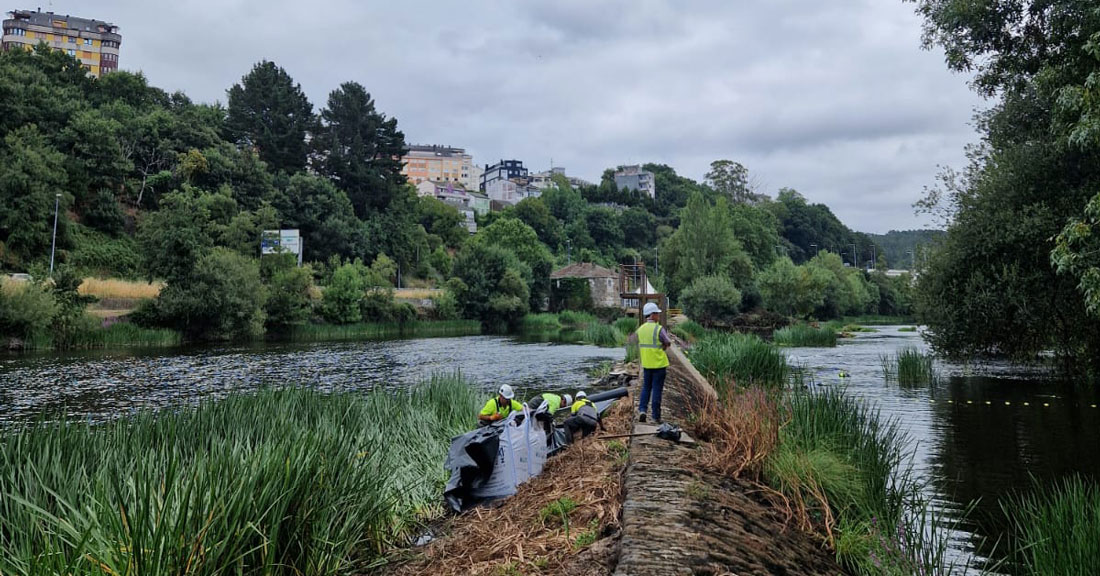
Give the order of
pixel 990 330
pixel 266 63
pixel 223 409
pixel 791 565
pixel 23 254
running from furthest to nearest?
pixel 266 63, pixel 23 254, pixel 990 330, pixel 223 409, pixel 791 565

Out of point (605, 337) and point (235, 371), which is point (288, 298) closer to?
point (605, 337)

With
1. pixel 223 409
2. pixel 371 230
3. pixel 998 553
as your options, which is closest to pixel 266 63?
pixel 371 230

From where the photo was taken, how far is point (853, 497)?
5250mm

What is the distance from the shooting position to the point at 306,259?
202 feet

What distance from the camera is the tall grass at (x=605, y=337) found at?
3566cm

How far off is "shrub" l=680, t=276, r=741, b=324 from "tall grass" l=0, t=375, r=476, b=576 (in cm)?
4559

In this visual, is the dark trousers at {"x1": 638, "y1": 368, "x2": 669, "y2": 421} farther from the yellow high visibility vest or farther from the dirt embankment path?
the dirt embankment path

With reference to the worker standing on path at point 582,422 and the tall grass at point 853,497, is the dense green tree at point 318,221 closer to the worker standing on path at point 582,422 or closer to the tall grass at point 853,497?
the worker standing on path at point 582,422

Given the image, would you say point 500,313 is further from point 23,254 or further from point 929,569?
point 929,569

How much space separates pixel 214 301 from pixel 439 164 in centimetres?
13218

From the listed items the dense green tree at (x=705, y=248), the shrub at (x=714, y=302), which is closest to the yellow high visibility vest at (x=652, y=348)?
the shrub at (x=714, y=302)

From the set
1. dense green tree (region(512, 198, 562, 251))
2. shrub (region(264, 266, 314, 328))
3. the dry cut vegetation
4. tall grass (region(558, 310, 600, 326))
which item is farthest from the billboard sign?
dense green tree (region(512, 198, 562, 251))

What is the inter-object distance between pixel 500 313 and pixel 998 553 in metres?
54.9

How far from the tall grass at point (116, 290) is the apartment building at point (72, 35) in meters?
90.4
